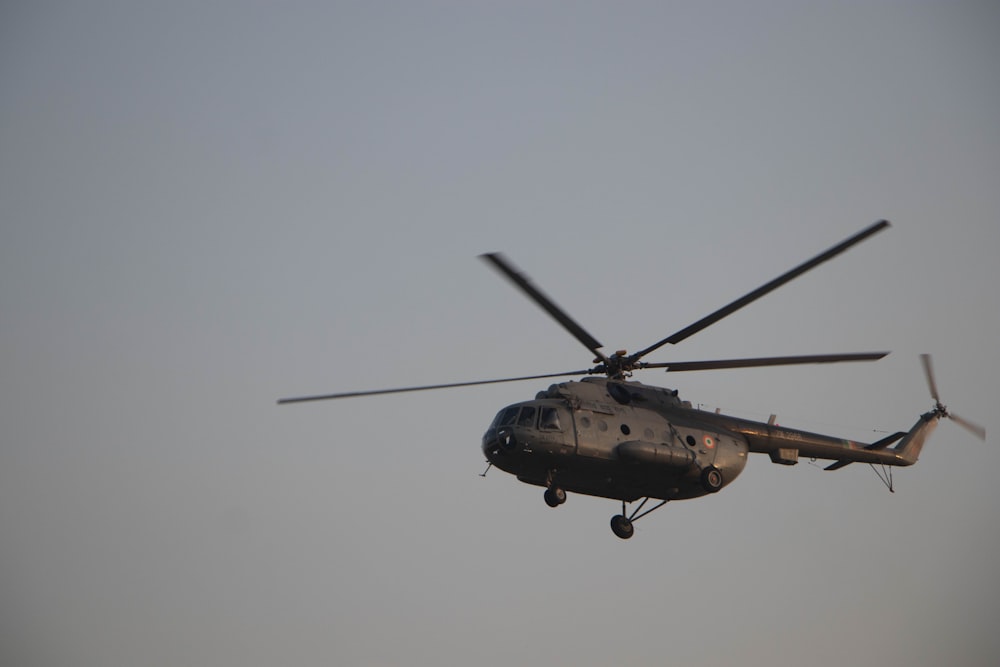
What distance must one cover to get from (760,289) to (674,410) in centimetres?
523

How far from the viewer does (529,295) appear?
78.3 feet

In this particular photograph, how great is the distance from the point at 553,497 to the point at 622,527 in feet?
8.83

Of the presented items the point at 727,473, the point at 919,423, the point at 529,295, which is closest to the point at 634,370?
the point at 727,473

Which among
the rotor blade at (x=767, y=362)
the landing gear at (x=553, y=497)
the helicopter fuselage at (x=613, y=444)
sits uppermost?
the rotor blade at (x=767, y=362)

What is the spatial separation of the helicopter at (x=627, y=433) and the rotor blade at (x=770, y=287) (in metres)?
0.02

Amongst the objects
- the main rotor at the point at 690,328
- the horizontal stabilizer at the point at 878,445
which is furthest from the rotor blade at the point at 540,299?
the horizontal stabilizer at the point at 878,445

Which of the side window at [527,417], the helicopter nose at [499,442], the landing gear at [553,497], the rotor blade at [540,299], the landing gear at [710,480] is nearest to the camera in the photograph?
the rotor blade at [540,299]

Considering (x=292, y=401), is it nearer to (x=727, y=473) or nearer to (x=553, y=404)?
(x=553, y=404)

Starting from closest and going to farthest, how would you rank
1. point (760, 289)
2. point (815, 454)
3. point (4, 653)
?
1. point (760, 289)
2. point (815, 454)
3. point (4, 653)

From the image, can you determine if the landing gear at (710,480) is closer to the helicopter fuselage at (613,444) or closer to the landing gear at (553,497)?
the helicopter fuselage at (613,444)

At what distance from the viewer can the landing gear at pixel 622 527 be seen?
27922mm

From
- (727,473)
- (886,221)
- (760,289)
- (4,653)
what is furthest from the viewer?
(4,653)

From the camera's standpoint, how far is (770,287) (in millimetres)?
24750

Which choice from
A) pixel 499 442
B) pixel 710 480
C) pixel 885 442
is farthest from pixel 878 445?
pixel 499 442
